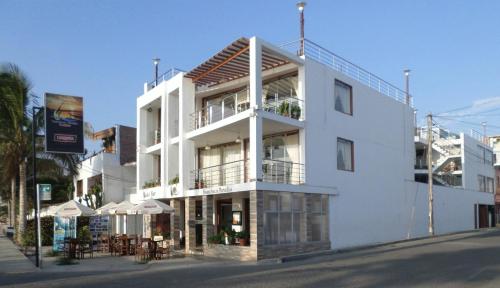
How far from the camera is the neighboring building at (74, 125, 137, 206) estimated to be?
35000 mm

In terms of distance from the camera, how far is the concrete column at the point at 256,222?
20.1m

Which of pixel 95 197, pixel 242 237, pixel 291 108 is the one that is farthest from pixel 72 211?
pixel 95 197

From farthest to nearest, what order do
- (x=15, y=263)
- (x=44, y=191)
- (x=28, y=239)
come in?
(x=28, y=239)
(x=15, y=263)
(x=44, y=191)

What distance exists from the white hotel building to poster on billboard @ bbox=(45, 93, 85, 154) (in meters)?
5.97

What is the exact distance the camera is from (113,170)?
35531 mm

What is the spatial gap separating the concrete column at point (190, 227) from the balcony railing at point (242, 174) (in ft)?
2.93

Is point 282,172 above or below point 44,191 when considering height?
above

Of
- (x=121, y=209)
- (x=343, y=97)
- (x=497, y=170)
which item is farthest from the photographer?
(x=497, y=170)

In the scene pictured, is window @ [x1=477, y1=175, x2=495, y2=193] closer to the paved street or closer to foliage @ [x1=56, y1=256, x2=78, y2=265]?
the paved street

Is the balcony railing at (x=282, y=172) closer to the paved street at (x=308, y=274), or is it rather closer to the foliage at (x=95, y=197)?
the paved street at (x=308, y=274)

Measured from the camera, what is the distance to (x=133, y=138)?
125 ft

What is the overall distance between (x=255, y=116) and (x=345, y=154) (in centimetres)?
713

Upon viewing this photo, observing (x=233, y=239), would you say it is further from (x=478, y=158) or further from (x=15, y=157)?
(x=478, y=158)

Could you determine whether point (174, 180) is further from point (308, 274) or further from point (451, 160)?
point (451, 160)
